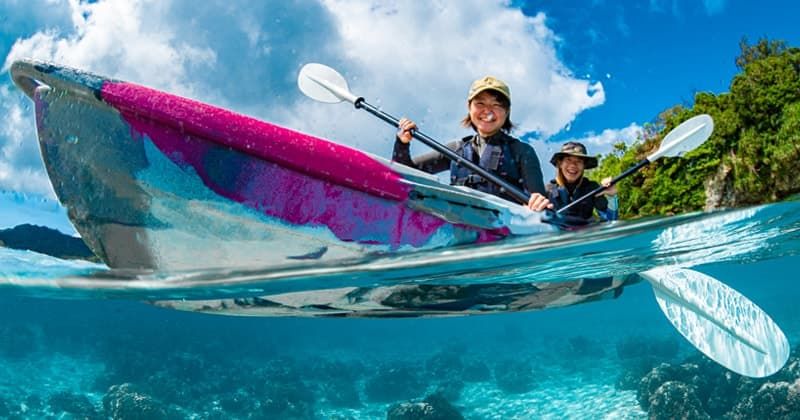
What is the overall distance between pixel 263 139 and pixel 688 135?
161 inches

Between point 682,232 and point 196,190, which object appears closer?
point 196,190

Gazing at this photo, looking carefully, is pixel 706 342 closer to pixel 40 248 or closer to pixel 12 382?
pixel 40 248

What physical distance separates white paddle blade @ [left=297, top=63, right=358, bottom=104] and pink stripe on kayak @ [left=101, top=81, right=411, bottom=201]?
1.93 meters

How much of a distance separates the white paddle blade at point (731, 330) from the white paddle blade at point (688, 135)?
4.52 feet

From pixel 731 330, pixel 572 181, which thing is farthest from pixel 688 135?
pixel 731 330

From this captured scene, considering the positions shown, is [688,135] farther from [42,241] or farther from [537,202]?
[42,241]

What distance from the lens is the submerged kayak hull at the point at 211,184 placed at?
338 cm

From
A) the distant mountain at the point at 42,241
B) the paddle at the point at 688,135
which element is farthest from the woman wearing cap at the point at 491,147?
the distant mountain at the point at 42,241

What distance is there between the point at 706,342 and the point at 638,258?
4.51 ft

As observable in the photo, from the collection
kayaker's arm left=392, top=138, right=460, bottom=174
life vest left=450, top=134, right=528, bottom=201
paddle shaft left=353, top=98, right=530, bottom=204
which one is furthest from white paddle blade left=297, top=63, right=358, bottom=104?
life vest left=450, top=134, right=528, bottom=201

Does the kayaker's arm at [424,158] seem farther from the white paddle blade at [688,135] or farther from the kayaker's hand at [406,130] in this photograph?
the white paddle blade at [688,135]

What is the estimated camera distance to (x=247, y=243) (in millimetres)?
3697

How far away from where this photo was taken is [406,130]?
448 centimetres

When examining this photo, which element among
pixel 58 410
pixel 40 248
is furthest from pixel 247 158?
pixel 58 410
